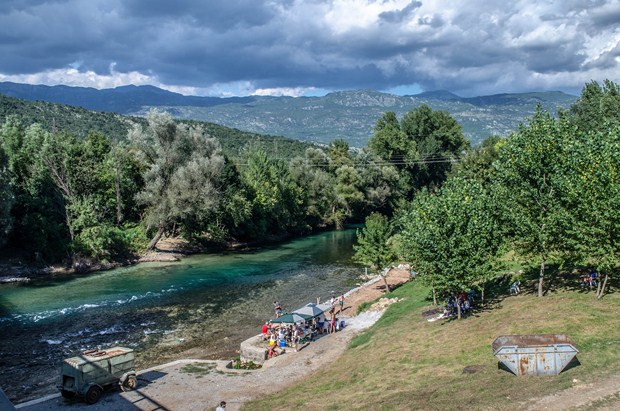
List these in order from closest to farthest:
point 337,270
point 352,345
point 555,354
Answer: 1. point 555,354
2. point 352,345
3. point 337,270

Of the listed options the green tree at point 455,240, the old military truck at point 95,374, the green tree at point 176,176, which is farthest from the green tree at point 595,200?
the green tree at point 176,176

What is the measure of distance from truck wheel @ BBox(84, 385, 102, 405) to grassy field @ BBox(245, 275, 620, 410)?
716 cm

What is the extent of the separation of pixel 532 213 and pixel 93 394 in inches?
919

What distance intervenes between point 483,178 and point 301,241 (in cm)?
3019

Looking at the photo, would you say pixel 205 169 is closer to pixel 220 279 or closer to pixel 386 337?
pixel 220 279

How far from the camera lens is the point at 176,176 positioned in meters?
65.1

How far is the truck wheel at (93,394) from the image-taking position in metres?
21.5

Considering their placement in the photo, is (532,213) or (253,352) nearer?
(532,213)

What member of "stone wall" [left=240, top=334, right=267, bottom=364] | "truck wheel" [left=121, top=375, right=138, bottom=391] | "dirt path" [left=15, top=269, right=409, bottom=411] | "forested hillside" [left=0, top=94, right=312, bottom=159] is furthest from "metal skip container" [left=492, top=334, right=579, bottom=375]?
"forested hillside" [left=0, top=94, right=312, bottom=159]

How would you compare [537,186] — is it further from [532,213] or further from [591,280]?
[591,280]

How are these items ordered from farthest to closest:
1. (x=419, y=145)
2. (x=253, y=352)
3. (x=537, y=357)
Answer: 1. (x=419, y=145)
2. (x=253, y=352)
3. (x=537, y=357)

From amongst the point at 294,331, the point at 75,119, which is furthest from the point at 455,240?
the point at 75,119

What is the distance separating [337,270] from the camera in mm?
55344

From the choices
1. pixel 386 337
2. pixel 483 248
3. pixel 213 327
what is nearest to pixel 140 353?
pixel 213 327
